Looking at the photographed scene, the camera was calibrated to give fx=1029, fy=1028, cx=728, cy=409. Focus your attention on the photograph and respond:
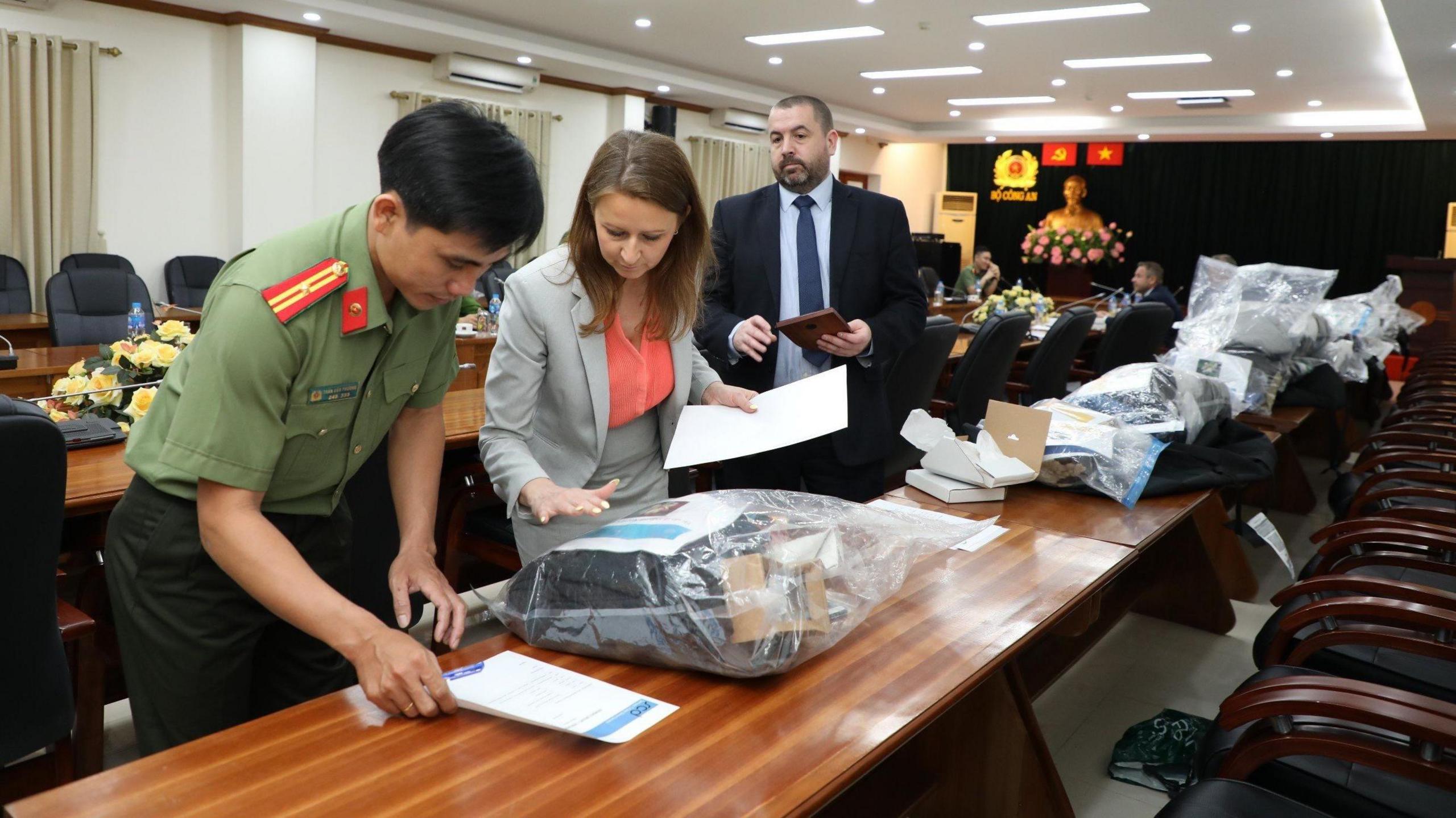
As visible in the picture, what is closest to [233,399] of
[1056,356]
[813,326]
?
[813,326]

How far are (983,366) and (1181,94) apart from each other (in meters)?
7.91

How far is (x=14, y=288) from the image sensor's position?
252 inches

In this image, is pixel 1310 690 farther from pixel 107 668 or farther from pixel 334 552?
pixel 107 668

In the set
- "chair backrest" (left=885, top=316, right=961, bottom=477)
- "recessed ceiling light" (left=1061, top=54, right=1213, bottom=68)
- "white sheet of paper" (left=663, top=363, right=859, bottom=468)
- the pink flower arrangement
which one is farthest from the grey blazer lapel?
the pink flower arrangement

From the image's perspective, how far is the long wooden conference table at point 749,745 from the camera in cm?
95

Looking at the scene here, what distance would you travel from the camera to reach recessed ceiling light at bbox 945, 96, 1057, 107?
11.2 meters

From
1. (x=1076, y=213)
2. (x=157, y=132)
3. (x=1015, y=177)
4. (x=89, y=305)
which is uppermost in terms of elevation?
(x=1015, y=177)

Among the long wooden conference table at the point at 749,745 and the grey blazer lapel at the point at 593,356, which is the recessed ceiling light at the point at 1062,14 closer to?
the long wooden conference table at the point at 749,745

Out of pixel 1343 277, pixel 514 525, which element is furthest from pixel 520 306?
pixel 1343 277

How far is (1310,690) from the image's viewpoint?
1.44 meters

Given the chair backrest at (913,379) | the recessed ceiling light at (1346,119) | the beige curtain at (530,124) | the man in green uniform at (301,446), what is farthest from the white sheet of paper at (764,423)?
the recessed ceiling light at (1346,119)

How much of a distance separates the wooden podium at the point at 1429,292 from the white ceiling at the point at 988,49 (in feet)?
4.90

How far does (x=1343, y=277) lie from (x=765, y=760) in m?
15.3

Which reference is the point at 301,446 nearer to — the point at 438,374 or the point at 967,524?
the point at 438,374
